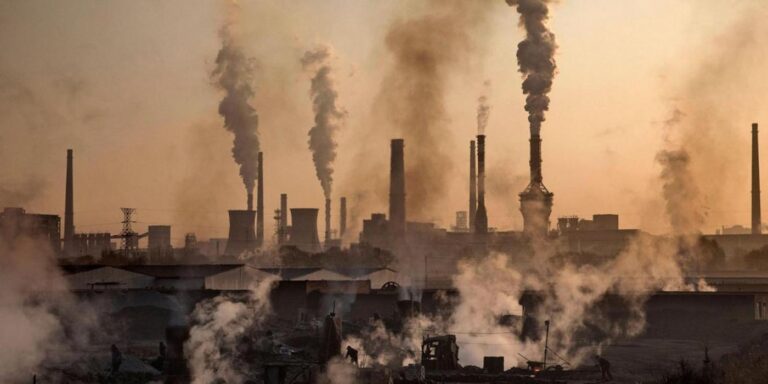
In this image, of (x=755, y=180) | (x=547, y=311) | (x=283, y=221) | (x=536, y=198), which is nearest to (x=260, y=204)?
(x=283, y=221)

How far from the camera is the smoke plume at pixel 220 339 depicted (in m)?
38.0

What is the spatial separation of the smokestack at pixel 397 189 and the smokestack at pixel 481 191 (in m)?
8.44

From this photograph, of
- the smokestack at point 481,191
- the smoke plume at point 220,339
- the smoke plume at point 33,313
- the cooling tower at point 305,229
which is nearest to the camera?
the smoke plume at point 33,313

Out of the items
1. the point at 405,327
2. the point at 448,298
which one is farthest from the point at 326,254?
the point at 405,327

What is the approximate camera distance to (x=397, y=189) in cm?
10081

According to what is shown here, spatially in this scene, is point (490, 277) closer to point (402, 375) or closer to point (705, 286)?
point (705, 286)

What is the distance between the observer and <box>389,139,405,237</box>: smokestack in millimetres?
99625

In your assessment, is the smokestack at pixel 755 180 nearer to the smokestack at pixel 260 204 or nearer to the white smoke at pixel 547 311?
the white smoke at pixel 547 311

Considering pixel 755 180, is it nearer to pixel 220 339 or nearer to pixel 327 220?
pixel 327 220

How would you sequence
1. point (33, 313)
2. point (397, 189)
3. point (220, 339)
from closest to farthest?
1. point (33, 313)
2. point (220, 339)
3. point (397, 189)

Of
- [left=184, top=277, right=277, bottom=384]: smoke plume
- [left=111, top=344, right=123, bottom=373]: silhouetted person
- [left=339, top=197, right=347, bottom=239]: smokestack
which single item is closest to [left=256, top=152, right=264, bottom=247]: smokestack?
[left=339, top=197, right=347, bottom=239]: smokestack

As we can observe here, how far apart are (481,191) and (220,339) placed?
66128 millimetres

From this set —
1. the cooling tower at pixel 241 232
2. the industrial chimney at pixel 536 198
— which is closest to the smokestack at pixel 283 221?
the cooling tower at pixel 241 232

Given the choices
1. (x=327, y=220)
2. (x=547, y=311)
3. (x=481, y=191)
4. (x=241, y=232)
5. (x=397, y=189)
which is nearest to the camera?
(x=547, y=311)
